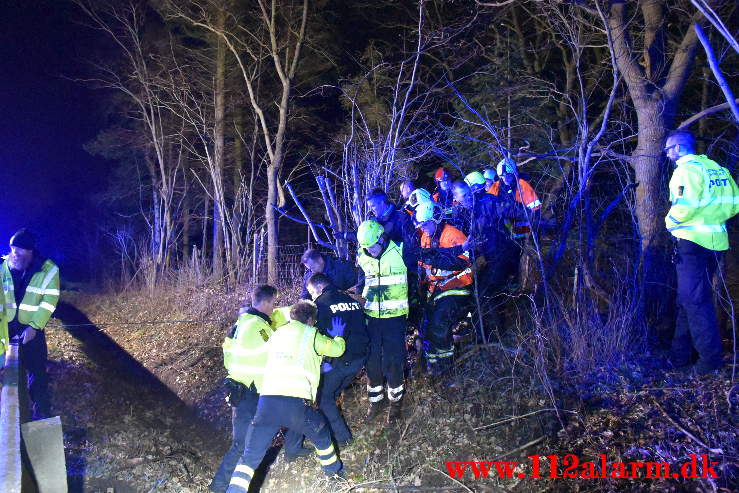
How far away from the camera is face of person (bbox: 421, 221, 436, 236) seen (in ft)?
18.5

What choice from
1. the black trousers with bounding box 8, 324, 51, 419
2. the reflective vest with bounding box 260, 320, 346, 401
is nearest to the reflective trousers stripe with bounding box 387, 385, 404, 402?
the reflective vest with bounding box 260, 320, 346, 401

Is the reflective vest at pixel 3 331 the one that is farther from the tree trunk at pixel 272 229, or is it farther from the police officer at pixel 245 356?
the tree trunk at pixel 272 229

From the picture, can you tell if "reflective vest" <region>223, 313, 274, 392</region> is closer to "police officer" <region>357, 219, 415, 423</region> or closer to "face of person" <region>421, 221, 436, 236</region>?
"police officer" <region>357, 219, 415, 423</region>

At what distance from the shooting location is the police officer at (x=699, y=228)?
4.14m

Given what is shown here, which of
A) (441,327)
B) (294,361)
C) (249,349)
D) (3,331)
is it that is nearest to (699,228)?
(441,327)

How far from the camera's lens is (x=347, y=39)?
13.8 m

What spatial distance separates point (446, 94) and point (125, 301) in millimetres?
9654

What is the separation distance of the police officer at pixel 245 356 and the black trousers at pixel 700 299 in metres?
3.47

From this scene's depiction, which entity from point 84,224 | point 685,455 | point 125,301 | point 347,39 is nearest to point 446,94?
point 347,39

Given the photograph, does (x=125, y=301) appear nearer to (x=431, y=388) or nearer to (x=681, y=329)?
(x=431, y=388)

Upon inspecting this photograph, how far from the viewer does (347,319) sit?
4754 millimetres

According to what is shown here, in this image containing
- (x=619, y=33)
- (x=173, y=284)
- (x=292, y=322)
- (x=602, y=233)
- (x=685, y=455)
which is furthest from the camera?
(x=173, y=284)

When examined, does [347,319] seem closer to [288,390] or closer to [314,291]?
[314,291]

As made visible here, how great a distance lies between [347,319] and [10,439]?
2642mm
